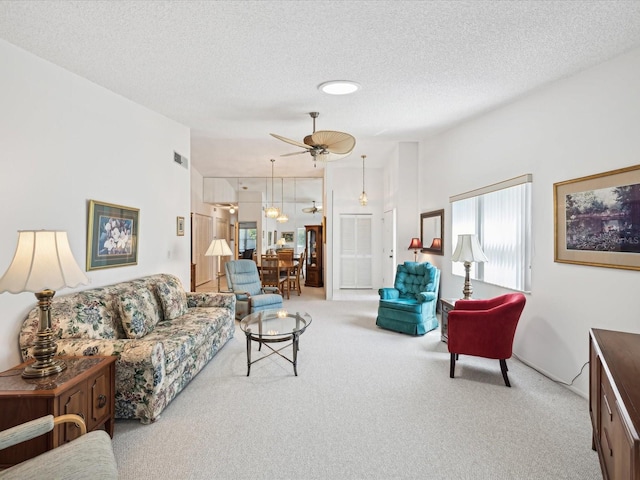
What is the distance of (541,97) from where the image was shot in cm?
333

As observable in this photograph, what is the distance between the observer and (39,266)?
1.95 m

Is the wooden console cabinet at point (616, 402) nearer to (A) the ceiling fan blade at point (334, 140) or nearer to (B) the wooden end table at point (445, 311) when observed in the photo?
(B) the wooden end table at point (445, 311)

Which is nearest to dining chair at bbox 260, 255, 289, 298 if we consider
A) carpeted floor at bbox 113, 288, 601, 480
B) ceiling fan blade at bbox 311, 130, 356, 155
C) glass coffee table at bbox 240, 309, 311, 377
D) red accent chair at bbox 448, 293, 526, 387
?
glass coffee table at bbox 240, 309, 311, 377

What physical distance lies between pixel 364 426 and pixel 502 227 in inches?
111

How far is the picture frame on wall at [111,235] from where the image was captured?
3219 millimetres

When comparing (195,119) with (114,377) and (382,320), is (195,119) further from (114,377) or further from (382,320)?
(382,320)

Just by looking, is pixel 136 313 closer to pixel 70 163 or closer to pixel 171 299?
pixel 171 299

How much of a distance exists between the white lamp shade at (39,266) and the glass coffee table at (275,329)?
5.38ft

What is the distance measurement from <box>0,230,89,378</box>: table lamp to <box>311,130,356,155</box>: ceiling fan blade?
2.45 metres

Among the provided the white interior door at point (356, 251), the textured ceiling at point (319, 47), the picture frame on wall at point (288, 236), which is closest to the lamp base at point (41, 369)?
the textured ceiling at point (319, 47)

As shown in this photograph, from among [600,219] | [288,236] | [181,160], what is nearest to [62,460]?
[600,219]

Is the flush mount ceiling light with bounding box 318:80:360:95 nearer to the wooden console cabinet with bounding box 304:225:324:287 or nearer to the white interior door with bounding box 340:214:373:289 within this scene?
the white interior door with bounding box 340:214:373:289

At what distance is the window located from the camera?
3.56m

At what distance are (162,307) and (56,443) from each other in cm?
192
